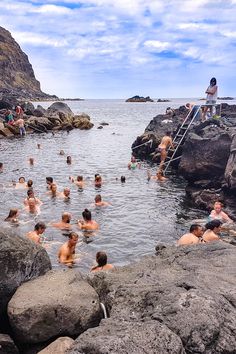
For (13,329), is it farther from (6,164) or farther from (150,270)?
(6,164)

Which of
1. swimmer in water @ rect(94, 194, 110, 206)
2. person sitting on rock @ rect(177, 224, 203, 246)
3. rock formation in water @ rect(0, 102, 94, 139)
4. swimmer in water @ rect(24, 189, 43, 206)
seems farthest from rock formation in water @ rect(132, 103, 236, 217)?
rock formation in water @ rect(0, 102, 94, 139)

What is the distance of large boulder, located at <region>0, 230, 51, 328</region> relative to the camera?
8695 millimetres

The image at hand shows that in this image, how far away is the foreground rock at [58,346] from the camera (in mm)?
7195

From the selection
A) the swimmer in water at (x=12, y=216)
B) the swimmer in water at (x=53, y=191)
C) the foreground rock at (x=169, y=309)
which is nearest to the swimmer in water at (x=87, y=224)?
the swimmer in water at (x=12, y=216)

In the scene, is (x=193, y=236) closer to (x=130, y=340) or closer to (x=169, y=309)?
(x=169, y=309)

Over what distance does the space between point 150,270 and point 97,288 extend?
127cm

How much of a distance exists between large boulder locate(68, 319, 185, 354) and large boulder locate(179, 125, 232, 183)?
64.7ft

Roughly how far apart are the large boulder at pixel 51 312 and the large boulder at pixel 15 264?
34 cm

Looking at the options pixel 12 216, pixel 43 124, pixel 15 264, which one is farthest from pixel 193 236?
pixel 43 124

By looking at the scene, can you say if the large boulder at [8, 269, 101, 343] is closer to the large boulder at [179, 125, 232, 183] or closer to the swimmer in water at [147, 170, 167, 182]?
the large boulder at [179, 125, 232, 183]

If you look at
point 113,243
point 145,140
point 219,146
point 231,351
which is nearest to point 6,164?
point 145,140

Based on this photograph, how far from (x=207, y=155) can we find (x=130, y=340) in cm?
2085

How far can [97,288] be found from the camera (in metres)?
9.37

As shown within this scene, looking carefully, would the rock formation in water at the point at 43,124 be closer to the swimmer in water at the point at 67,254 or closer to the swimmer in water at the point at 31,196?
the swimmer in water at the point at 31,196
